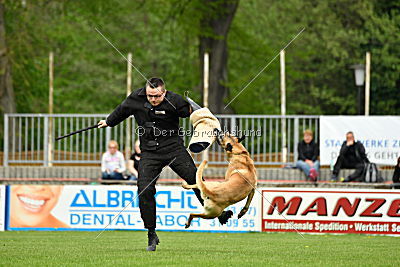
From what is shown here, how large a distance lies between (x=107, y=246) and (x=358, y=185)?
24.8ft

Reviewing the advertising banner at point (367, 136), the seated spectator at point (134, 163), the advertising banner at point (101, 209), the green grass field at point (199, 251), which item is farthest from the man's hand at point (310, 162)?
the seated spectator at point (134, 163)

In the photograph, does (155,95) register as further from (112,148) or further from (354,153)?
(354,153)

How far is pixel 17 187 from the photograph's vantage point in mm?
15516

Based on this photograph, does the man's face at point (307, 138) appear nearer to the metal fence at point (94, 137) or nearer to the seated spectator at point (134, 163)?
the metal fence at point (94, 137)

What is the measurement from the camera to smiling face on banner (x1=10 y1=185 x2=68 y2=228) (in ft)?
50.8

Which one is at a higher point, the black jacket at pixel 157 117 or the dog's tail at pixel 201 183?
the black jacket at pixel 157 117

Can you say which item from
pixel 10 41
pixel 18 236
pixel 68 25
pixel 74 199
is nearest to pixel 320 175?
pixel 74 199

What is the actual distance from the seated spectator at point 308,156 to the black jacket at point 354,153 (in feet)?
2.18

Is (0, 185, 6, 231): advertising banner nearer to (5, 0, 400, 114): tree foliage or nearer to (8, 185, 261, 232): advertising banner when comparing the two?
(8, 185, 261, 232): advertising banner

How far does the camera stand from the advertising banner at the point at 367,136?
17734 mm

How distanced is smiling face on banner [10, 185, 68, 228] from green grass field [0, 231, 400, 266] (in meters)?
1.22

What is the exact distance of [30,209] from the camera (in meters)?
15.5

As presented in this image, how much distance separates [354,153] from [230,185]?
26.3 ft

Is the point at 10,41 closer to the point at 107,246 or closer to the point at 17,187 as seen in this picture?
the point at 17,187
